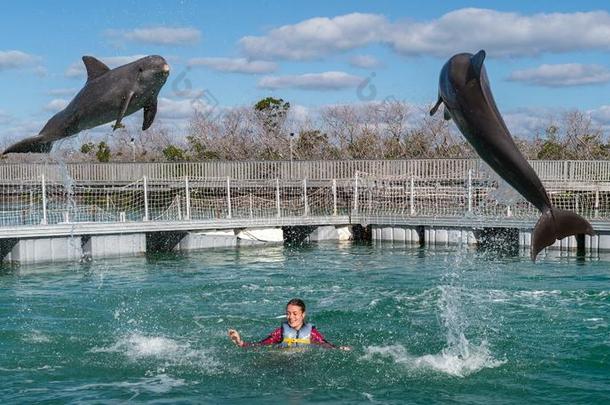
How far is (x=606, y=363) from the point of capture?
12062mm

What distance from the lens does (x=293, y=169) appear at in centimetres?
4819

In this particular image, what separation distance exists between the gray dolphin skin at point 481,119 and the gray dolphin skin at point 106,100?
2.74 m

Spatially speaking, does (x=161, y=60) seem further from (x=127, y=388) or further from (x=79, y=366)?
(x=79, y=366)

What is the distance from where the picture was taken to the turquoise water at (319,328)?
10820mm

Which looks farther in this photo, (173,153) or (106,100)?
(173,153)

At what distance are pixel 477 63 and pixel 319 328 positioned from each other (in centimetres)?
759

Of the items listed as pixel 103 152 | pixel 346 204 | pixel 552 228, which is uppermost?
pixel 103 152

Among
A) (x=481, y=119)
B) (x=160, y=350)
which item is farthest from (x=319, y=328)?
(x=481, y=119)

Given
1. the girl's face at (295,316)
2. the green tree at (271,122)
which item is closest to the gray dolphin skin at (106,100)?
the girl's face at (295,316)

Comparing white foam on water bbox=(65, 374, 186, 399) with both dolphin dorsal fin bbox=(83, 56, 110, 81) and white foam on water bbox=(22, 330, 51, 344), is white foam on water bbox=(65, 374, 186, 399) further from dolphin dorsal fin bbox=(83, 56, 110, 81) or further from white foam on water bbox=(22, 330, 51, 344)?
dolphin dorsal fin bbox=(83, 56, 110, 81)

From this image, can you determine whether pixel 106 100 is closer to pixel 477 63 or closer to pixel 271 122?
pixel 477 63

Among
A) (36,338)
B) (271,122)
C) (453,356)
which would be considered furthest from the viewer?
(271,122)

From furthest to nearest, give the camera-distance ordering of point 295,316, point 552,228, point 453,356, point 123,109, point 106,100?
point 453,356 → point 295,316 → point 552,228 → point 106,100 → point 123,109

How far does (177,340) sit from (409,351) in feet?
11.9
